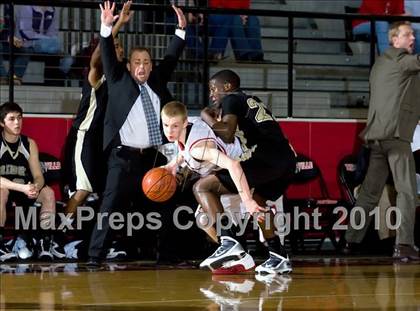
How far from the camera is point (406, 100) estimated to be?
1166cm

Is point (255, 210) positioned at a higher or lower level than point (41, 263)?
higher

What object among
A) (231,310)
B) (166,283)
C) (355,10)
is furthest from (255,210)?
(355,10)

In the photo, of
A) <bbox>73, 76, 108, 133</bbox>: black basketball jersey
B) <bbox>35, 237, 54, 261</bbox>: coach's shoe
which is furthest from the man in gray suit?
<bbox>35, 237, 54, 261</bbox>: coach's shoe

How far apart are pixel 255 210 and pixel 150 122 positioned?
223cm

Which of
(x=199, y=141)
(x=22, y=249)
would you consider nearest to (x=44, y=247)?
(x=22, y=249)

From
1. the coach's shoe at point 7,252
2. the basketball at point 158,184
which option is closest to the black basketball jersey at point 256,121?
the basketball at point 158,184

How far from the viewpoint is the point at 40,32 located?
1273 cm

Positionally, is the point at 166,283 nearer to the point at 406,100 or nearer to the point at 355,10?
the point at 406,100

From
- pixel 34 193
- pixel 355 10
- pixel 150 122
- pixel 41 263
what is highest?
pixel 355 10

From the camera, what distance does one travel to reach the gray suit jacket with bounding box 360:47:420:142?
1155cm

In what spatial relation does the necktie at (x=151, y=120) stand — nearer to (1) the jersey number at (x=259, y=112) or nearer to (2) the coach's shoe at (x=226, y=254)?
(1) the jersey number at (x=259, y=112)

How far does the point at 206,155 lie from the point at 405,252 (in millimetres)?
2959

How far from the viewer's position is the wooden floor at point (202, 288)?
7488mm

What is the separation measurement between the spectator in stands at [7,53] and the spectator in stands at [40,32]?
0.40 ft
